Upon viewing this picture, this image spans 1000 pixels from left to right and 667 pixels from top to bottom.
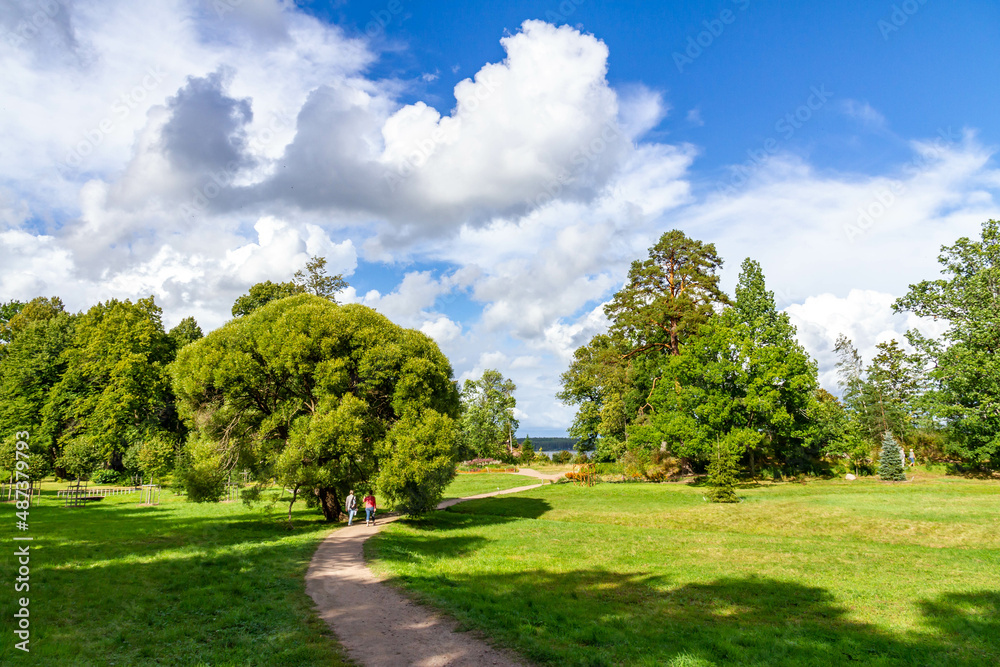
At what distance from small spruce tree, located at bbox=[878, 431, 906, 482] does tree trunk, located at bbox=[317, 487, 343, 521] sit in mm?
→ 43293

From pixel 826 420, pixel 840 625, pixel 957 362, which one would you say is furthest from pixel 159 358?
pixel 957 362

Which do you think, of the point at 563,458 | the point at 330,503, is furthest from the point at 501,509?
the point at 563,458

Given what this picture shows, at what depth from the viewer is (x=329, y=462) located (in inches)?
842

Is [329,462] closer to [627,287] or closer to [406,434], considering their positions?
[406,434]

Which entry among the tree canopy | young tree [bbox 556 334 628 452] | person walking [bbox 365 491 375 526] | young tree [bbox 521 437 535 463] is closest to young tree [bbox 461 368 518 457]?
young tree [bbox 521 437 535 463]

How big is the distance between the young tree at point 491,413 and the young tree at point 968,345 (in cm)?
5595

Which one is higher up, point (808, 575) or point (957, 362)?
point (957, 362)

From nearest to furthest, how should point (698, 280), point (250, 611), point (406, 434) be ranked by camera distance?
point (250, 611) < point (406, 434) < point (698, 280)

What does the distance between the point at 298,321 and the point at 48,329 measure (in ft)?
141

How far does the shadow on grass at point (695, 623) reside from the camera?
8500mm

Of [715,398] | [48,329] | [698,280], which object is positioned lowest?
[715,398]

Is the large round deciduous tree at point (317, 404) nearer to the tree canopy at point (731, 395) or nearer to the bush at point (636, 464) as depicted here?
the tree canopy at point (731, 395)

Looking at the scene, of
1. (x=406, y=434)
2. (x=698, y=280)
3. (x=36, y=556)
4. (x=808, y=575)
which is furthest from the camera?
(x=698, y=280)

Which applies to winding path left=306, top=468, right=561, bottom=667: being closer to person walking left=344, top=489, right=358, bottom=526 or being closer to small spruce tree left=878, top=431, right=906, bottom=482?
person walking left=344, top=489, right=358, bottom=526
